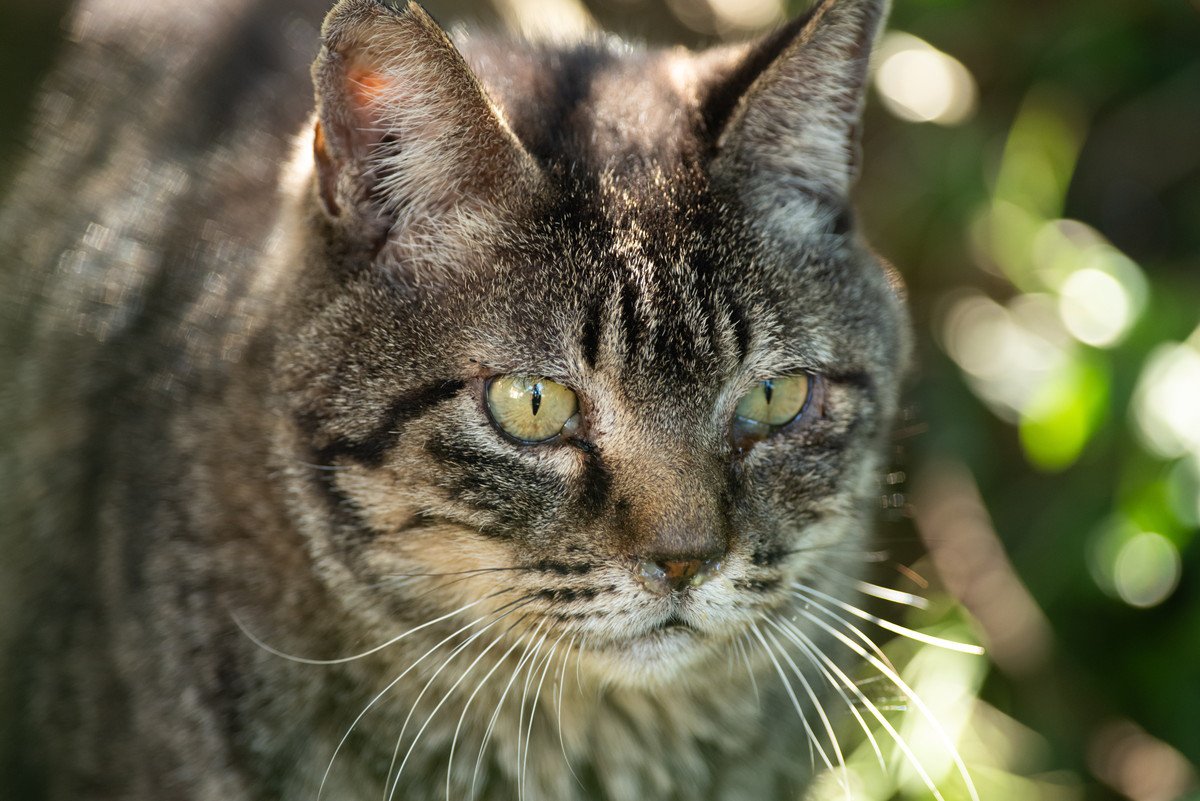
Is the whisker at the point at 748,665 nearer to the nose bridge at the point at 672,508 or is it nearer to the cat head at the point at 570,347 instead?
the cat head at the point at 570,347

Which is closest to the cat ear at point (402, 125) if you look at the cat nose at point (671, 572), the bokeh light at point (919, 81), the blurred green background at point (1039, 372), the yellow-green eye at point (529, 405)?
the yellow-green eye at point (529, 405)

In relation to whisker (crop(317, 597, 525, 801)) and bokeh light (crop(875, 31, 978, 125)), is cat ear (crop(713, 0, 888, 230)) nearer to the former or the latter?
whisker (crop(317, 597, 525, 801))

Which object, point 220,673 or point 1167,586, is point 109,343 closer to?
point 220,673

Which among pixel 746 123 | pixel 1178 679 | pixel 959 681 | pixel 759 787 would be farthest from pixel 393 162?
pixel 1178 679

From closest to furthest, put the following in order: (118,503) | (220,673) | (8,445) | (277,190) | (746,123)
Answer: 1. (746,123)
2. (220,673)
3. (118,503)
4. (277,190)
5. (8,445)

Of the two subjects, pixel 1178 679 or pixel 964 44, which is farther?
pixel 964 44

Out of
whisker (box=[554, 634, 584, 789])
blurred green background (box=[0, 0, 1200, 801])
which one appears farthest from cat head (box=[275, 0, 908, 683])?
blurred green background (box=[0, 0, 1200, 801])
